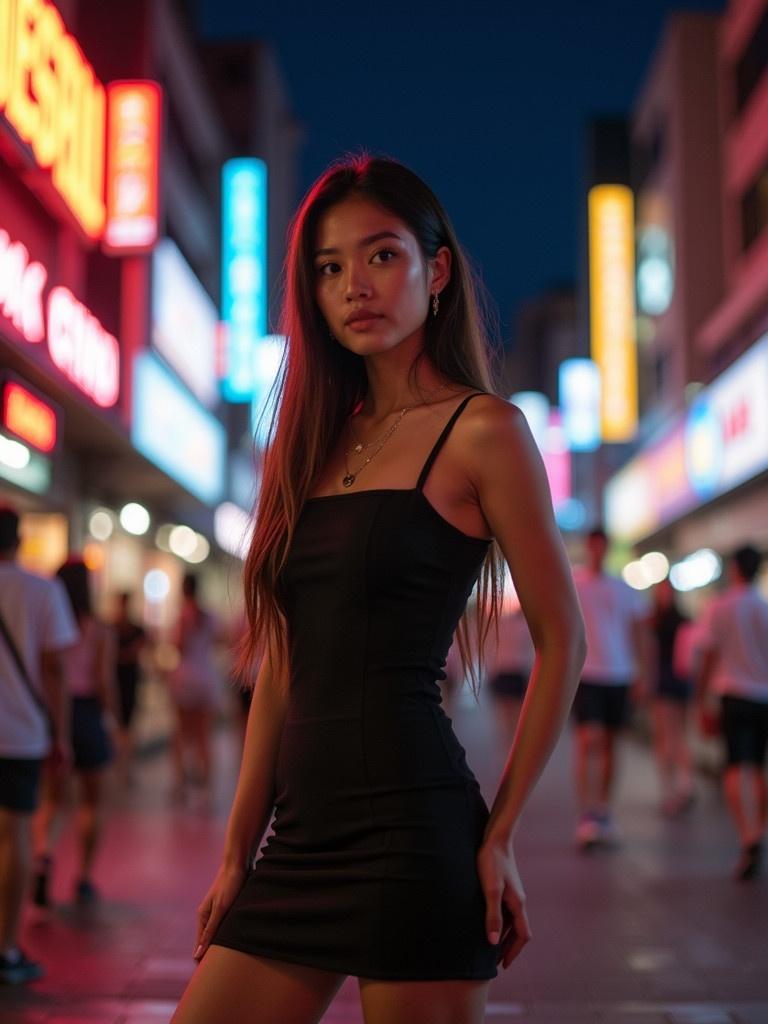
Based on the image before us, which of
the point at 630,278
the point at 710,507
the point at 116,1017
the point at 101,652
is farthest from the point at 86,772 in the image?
the point at 630,278

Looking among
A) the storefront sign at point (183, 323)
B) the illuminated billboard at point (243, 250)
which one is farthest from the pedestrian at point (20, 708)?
the illuminated billboard at point (243, 250)

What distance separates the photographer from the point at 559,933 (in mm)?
6113

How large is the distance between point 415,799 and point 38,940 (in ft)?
16.0

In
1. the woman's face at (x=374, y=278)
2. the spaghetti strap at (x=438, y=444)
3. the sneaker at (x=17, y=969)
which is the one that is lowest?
the sneaker at (x=17, y=969)

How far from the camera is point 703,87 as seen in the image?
2670 cm

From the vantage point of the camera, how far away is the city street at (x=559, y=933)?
4.89 m

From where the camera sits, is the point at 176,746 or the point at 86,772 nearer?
the point at 86,772

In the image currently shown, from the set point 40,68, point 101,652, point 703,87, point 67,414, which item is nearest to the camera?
point 101,652

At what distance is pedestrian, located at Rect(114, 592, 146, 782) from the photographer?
498 inches

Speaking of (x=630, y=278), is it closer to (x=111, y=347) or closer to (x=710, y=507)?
(x=710, y=507)

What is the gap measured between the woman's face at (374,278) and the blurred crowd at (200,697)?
584 mm

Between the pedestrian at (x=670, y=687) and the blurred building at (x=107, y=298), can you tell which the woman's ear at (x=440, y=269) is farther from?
the pedestrian at (x=670, y=687)

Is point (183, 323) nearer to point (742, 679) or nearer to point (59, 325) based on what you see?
point (59, 325)

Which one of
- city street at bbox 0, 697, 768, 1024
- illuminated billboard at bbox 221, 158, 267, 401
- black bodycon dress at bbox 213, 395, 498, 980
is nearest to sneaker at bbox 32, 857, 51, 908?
city street at bbox 0, 697, 768, 1024
